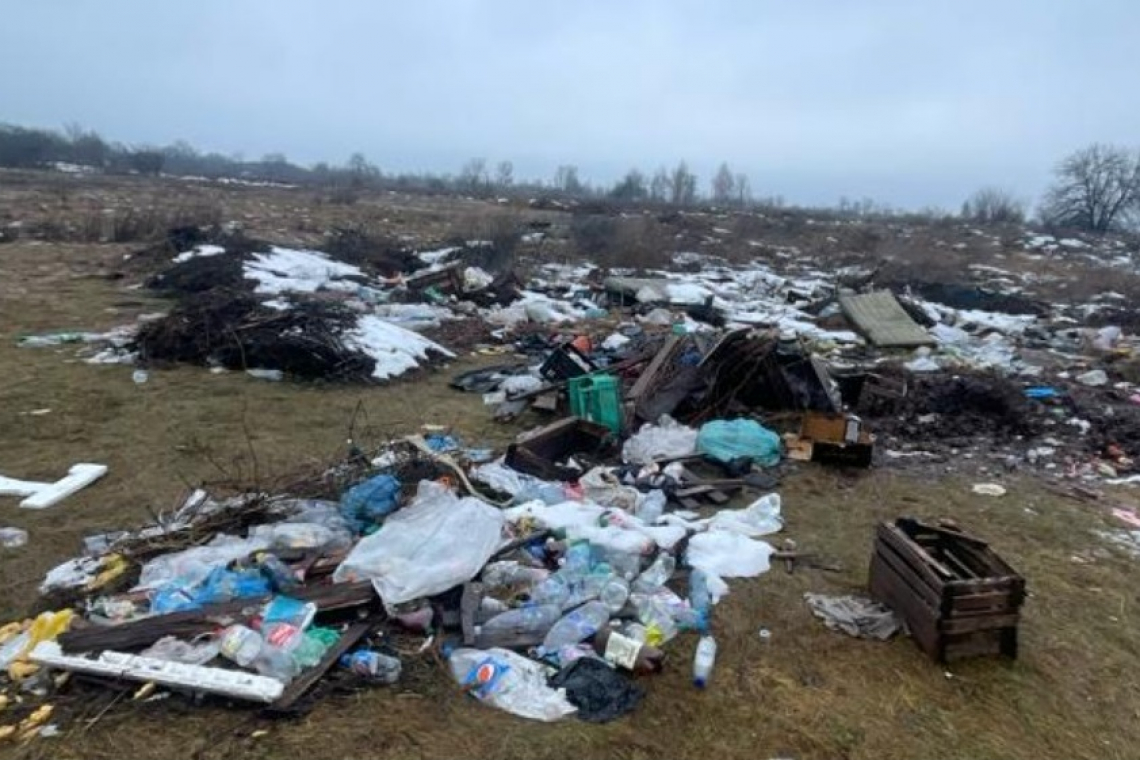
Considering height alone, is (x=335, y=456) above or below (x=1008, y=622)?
below

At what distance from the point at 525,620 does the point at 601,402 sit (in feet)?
10.2

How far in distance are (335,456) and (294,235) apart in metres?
15.9

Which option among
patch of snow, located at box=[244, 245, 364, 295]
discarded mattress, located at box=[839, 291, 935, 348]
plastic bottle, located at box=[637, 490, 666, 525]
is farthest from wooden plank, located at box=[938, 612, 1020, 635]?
patch of snow, located at box=[244, 245, 364, 295]

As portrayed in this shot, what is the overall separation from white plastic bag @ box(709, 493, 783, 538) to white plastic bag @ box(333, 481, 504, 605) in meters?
1.54

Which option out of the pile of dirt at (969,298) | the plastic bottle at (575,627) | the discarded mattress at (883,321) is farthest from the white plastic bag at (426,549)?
the pile of dirt at (969,298)

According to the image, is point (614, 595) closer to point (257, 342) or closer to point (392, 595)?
point (392, 595)

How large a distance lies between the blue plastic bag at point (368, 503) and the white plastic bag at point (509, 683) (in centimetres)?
120

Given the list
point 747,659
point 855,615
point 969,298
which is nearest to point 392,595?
point 747,659

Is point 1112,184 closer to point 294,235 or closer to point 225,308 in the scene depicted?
point 294,235

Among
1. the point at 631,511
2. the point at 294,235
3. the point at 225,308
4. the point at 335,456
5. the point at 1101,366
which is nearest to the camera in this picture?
the point at 631,511

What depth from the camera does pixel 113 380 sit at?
739 cm

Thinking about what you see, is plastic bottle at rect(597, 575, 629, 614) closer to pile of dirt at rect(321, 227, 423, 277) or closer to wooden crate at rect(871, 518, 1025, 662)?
wooden crate at rect(871, 518, 1025, 662)

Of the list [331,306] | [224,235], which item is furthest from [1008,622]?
[224,235]

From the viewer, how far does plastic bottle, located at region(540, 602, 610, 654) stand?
3336 mm
